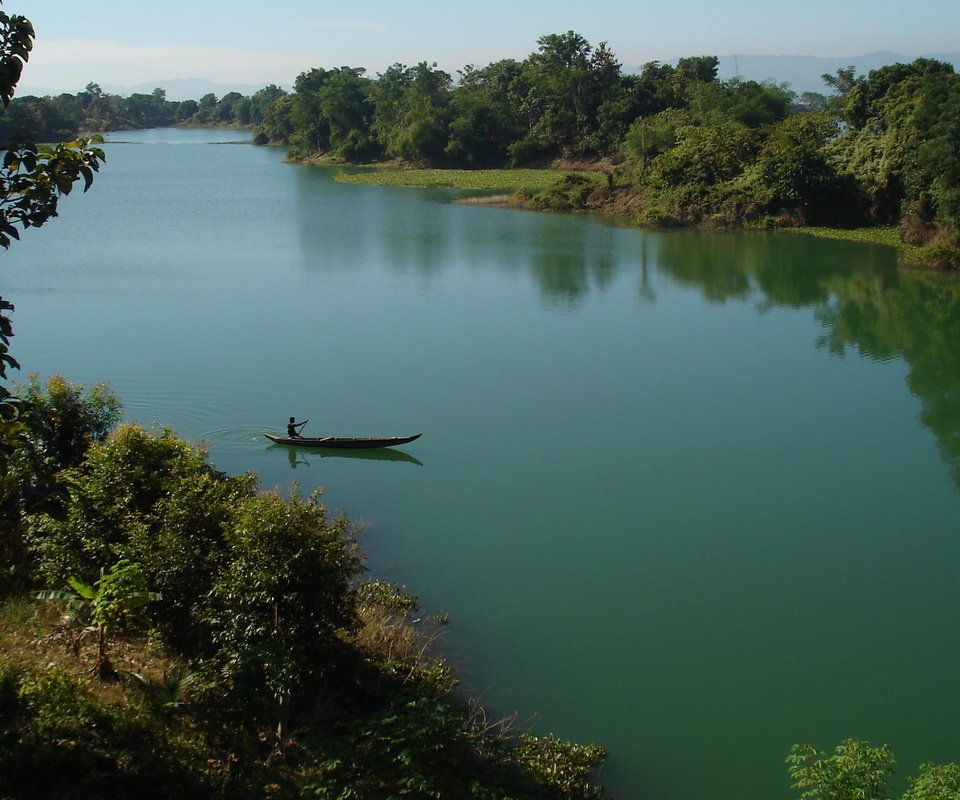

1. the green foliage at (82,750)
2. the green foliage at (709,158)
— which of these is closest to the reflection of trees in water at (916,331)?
the green foliage at (82,750)

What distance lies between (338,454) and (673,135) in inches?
1066

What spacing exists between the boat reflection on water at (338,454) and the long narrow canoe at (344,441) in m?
0.08

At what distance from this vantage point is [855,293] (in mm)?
21094

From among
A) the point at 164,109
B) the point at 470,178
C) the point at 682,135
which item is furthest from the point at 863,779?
the point at 164,109

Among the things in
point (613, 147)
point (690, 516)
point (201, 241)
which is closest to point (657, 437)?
point (690, 516)

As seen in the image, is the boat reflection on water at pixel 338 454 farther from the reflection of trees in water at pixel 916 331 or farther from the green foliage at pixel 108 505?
the reflection of trees in water at pixel 916 331

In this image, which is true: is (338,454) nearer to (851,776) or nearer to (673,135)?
(851,776)

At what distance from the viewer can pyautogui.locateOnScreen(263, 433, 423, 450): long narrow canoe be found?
37.8ft

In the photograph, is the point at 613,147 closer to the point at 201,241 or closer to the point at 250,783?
the point at 201,241

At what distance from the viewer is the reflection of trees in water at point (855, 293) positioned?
15.1 metres

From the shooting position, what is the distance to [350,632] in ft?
21.4

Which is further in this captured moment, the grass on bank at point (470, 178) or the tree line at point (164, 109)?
the tree line at point (164, 109)

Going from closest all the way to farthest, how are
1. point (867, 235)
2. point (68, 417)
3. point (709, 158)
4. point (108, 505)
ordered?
point (108, 505), point (68, 417), point (867, 235), point (709, 158)

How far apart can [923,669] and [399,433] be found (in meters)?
6.85
